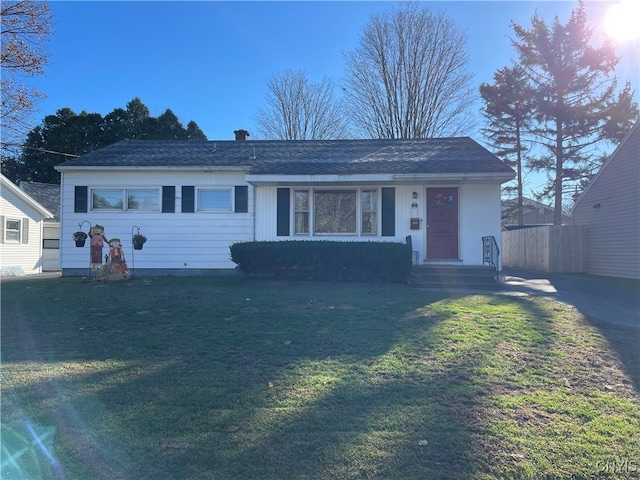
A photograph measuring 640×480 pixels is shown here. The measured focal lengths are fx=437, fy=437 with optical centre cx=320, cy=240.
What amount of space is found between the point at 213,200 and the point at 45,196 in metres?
19.0

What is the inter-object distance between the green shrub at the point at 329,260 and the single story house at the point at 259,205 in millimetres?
1759

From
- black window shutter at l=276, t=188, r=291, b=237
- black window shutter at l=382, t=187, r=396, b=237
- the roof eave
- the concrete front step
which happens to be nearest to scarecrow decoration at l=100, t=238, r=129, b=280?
the roof eave

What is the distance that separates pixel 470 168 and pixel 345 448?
1029 centimetres

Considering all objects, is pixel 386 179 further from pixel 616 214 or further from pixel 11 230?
pixel 11 230

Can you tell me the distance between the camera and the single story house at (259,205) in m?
12.8

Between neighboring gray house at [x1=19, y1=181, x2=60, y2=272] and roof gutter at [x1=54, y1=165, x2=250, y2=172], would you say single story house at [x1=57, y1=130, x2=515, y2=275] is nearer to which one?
roof gutter at [x1=54, y1=165, x2=250, y2=172]

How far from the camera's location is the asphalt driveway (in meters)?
7.82

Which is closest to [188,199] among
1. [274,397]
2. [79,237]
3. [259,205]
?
[259,205]

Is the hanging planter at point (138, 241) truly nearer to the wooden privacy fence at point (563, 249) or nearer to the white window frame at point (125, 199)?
the white window frame at point (125, 199)

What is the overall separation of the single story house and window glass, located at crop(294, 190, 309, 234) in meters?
0.03

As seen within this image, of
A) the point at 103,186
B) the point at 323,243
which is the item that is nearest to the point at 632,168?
the point at 323,243

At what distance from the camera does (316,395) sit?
13.8 feet

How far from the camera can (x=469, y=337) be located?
19.9 feet

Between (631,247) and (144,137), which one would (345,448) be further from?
(144,137)
